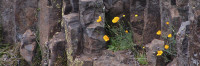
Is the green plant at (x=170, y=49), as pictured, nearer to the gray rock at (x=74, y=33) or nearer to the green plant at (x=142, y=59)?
the green plant at (x=142, y=59)

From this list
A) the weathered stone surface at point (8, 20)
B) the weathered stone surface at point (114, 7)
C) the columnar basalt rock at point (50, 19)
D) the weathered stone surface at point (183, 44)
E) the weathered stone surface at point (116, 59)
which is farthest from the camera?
the weathered stone surface at point (8, 20)

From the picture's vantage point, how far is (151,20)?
14.9 feet

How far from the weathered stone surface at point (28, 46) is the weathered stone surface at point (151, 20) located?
10.9 ft

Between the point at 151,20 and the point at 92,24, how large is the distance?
1138mm

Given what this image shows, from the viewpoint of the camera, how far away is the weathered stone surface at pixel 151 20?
14.7ft

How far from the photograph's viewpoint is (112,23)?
5289 millimetres

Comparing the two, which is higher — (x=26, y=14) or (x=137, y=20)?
(x=137, y=20)

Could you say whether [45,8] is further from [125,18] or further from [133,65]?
[133,65]

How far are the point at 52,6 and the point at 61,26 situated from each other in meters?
0.53

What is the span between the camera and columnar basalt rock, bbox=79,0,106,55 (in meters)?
4.99

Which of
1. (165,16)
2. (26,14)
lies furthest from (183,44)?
(26,14)

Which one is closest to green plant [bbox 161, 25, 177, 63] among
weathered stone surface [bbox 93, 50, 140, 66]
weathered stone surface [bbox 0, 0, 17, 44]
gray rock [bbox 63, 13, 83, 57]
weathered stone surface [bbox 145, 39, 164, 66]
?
weathered stone surface [bbox 145, 39, 164, 66]

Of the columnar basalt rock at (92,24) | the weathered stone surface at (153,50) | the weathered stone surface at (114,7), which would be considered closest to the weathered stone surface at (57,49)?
the columnar basalt rock at (92,24)

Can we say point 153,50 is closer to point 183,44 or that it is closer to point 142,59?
point 142,59
